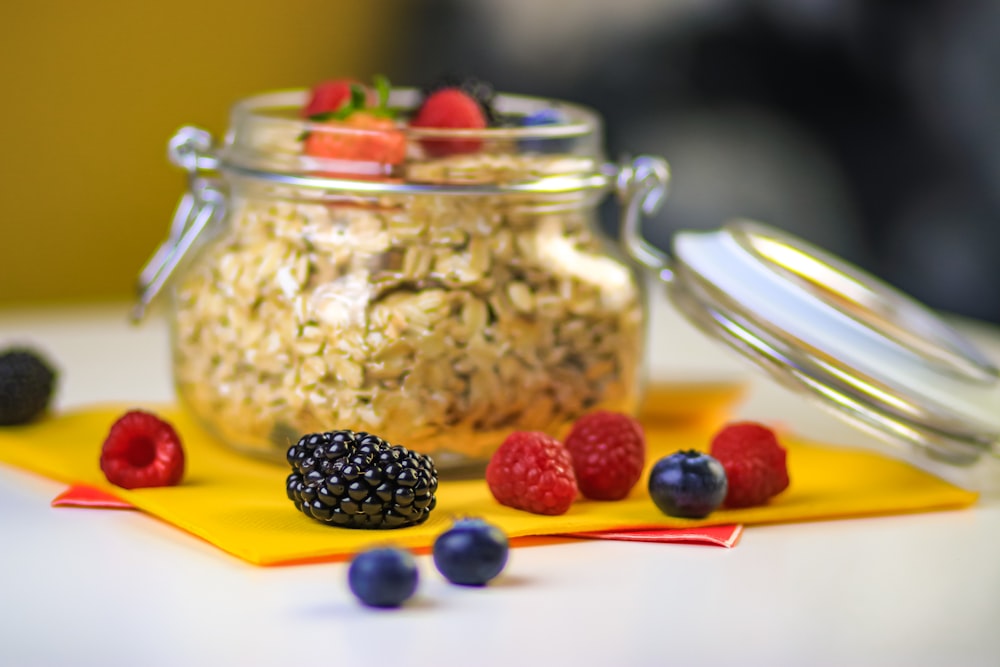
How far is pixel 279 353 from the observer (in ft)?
3.45

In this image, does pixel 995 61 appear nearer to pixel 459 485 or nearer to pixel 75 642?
pixel 459 485

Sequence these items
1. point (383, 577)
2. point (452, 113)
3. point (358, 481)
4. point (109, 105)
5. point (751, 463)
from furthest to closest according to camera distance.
Answer: point (109, 105) < point (452, 113) < point (751, 463) < point (358, 481) < point (383, 577)

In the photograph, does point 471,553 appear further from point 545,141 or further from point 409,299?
point 545,141

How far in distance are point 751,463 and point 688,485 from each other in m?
0.08

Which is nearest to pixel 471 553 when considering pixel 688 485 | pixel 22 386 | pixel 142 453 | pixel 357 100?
pixel 688 485

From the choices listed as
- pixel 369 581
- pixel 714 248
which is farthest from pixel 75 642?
pixel 714 248

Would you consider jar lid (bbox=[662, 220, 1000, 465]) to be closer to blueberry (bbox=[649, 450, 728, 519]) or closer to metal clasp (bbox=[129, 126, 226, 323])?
blueberry (bbox=[649, 450, 728, 519])

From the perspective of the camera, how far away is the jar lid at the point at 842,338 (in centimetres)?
106

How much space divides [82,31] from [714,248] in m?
1.69

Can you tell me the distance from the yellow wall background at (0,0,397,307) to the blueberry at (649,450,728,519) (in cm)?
183

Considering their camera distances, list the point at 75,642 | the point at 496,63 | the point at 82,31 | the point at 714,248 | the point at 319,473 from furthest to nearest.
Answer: the point at 496,63 → the point at 82,31 → the point at 714,248 → the point at 319,473 → the point at 75,642

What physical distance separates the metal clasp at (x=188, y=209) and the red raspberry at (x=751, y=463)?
1.70 feet

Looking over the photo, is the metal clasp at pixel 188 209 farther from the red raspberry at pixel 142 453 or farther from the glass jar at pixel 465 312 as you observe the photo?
the red raspberry at pixel 142 453

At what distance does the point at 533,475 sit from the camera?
3.10 feet
